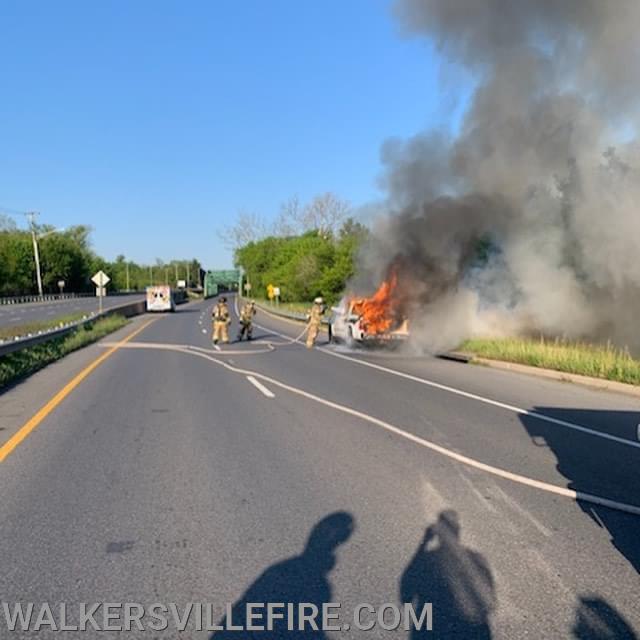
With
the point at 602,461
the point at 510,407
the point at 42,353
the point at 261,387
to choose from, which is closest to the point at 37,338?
the point at 42,353

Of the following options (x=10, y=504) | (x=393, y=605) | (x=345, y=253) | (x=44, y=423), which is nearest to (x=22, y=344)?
(x=44, y=423)

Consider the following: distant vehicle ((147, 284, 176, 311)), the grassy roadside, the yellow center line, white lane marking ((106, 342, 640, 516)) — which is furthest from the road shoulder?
distant vehicle ((147, 284, 176, 311))

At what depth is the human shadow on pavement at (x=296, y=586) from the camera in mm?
Answer: 3156

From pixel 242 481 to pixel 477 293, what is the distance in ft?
53.7

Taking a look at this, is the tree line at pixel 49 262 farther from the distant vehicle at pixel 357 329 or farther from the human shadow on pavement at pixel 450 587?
the human shadow on pavement at pixel 450 587

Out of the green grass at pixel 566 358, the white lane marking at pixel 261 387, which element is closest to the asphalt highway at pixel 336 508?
the white lane marking at pixel 261 387

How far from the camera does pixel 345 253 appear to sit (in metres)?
48.0

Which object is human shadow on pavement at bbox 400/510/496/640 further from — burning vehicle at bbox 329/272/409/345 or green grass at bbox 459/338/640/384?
burning vehicle at bbox 329/272/409/345

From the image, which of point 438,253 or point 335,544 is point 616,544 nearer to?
point 335,544

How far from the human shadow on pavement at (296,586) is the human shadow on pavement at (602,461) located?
5.73ft

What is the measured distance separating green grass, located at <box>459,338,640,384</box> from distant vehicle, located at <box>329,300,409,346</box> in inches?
74.4

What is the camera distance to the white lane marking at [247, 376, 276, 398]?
10.8m

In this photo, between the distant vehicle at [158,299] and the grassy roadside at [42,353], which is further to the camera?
the distant vehicle at [158,299]

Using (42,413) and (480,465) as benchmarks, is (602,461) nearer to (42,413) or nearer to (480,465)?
(480,465)
